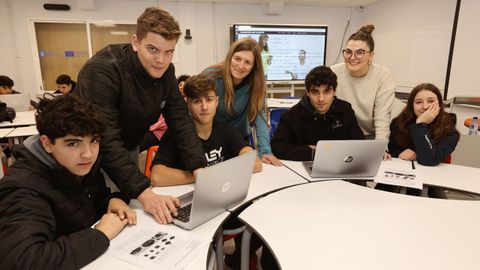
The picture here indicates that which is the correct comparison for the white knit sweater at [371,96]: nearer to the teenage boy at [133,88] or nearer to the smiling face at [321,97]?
the smiling face at [321,97]

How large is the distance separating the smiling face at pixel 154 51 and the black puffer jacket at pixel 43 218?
0.53 m

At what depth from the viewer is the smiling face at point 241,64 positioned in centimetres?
189

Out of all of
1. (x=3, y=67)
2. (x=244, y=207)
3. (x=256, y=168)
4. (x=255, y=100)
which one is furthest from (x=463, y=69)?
(x=3, y=67)

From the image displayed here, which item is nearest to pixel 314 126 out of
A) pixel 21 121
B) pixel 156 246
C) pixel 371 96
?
pixel 371 96

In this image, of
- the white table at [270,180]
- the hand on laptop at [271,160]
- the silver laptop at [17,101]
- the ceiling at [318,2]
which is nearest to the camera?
the white table at [270,180]

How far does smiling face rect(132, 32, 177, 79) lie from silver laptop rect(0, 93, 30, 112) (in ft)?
12.2

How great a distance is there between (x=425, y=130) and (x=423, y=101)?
0.23 m

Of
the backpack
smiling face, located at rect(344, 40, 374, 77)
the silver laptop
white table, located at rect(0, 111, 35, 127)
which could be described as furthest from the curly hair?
the silver laptop

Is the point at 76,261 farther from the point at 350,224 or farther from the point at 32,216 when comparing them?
the point at 350,224

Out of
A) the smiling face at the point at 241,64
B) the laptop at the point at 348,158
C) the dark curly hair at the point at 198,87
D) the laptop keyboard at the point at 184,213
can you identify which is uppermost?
the smiling face at the point at 241,64

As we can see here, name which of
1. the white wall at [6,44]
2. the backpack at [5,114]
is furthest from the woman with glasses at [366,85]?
the white wall at [6,44]

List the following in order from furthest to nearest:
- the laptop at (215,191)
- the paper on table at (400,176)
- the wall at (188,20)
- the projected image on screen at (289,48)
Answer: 1. the projected image on screen at (289,48)
2. the wall at (188,20)
3. the paper on table at (400,176)
4. the laptop at (215,191)

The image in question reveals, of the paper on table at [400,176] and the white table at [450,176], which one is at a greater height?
the paper on table at [400,176]

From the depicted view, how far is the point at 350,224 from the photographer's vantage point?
1.18 m
